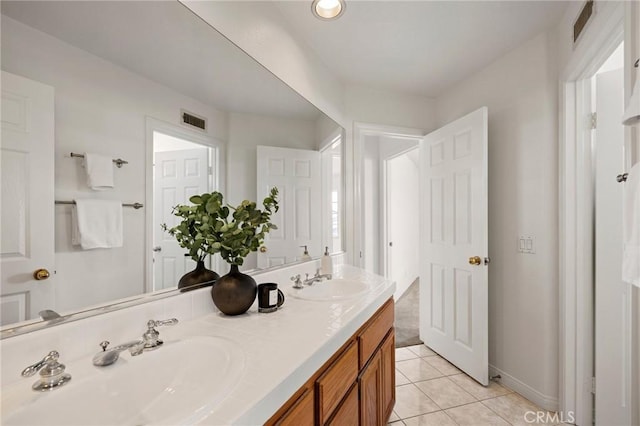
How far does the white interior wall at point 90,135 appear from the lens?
0.66 metres

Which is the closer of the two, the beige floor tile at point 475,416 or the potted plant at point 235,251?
the potted plant at point 235,251

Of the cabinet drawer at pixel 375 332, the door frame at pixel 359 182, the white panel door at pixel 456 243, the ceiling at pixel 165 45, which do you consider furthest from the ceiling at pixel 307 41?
the cabinet drawer at pixel 375 332

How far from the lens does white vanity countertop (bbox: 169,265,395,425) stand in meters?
0.56

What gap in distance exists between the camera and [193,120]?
1.12 m

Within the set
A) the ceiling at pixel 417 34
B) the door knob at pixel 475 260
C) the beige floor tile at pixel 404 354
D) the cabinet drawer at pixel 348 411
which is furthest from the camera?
the beige floor tile at pixel 404 354

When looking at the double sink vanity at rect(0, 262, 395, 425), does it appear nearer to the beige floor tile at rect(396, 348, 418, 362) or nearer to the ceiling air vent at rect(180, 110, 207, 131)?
the ceiling air vent at rect(180, 110, 207, 131)

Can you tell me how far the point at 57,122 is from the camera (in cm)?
69

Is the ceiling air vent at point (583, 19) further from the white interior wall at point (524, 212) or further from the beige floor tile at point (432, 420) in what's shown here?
the beige floor tile at point (432, 420)

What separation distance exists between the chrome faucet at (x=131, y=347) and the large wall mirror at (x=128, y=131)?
15 cm

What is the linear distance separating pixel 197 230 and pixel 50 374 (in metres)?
0.56

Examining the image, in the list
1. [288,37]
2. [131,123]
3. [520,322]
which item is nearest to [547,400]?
[520,322]

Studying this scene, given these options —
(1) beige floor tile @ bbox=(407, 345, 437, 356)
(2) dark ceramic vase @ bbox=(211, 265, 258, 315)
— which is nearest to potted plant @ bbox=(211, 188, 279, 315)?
(2) dark ceramic vase @ bbox=(211, 265, 258, 315)

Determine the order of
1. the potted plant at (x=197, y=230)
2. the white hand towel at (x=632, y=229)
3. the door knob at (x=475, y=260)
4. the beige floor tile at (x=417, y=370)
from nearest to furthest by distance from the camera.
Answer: the white hand towel at (x=632, y=229) < the potted plant at (x=197, y=230) < the door knob at (x=475, y=260) < the beige floor tile at (x=417, y=370)

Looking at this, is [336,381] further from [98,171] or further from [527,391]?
[527,391]
